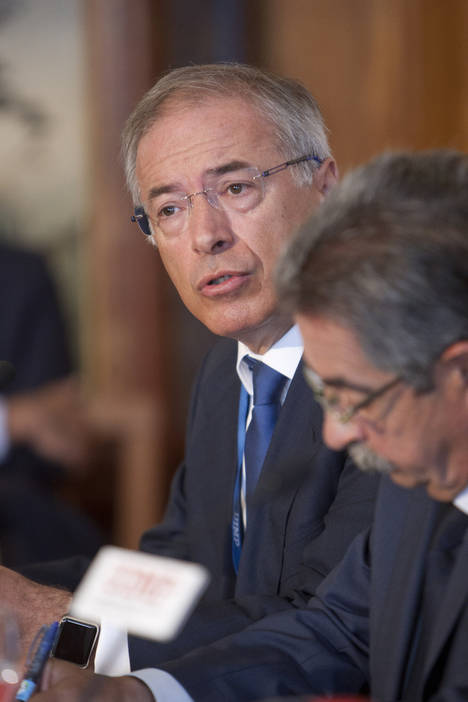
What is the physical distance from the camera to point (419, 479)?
1.12 m

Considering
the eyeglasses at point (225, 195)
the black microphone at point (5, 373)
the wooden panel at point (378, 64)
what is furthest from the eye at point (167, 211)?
the wooden panel at point (378, 64)

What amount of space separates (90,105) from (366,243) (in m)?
4.24

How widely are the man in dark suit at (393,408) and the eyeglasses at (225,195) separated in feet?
2.13

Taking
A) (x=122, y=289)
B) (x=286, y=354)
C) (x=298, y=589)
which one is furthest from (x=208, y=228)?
(x=122, y=289)

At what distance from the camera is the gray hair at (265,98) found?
179cm

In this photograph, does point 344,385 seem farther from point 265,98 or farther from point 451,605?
point 265,98

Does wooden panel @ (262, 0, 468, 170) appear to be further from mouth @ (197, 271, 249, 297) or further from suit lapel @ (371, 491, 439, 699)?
suit lapel @ (371, 491, 439, 699)

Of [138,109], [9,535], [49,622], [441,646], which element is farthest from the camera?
[9,535]

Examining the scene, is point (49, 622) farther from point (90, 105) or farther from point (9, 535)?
point (90, 105)

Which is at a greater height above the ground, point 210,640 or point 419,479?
point 419,479

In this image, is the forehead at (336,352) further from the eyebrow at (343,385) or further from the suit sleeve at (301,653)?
the suit sleeve at (301,653)

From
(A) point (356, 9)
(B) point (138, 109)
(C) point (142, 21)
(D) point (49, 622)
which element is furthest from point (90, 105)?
(D) point (49, 622)

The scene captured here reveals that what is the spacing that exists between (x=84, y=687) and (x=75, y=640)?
20 cm

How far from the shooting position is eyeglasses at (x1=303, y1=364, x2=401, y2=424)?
41.5 inches
